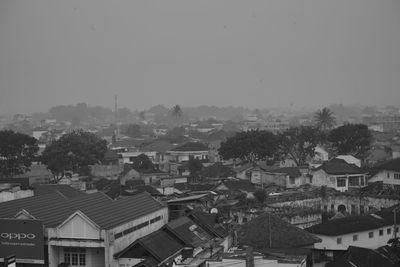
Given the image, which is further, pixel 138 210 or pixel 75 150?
pixel 75 150

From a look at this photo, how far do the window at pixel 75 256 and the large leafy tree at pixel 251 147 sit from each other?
31.0m

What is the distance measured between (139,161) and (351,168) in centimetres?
2160

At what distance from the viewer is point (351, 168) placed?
41375 millimetres

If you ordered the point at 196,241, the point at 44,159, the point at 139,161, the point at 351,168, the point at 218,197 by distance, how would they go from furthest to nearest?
the point at 139,161 < the point at 44,159 < the point at 351,168 < the point at 218,197 < the point at 196,241

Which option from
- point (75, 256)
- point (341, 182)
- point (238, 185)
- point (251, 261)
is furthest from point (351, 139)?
point (251, 261)

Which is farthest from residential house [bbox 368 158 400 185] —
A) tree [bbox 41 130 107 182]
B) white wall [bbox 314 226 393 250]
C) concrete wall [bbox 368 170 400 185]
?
tree [bbox 41 130 107 182]

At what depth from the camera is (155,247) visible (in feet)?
68.9

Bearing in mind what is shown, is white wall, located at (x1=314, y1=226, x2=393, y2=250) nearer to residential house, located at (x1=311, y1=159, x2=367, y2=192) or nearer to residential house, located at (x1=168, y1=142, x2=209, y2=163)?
residential house, located at (x1=311, y1=159, x2=367, y2=192)

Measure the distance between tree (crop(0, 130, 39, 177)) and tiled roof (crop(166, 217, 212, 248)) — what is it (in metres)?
30.1

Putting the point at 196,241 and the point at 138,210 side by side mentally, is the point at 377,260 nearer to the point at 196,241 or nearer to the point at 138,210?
the point at 196,241

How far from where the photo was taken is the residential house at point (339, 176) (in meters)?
40.2

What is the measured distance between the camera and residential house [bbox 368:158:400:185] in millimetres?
38562

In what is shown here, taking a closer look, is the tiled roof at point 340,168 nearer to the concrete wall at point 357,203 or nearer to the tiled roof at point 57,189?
the concrete wall at point 357,203

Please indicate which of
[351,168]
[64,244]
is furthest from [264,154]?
[64,244]
